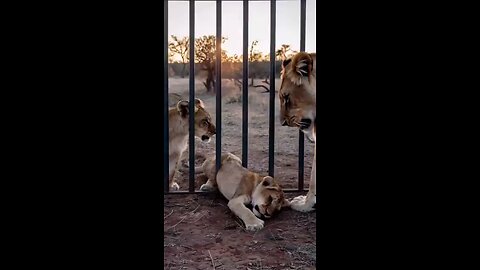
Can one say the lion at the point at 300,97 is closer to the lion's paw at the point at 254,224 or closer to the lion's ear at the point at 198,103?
the lion's paw at the point at 254,224

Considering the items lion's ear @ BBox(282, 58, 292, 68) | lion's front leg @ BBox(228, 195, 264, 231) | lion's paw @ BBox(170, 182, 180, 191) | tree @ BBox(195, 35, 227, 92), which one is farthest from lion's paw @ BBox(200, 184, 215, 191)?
lion's ear @ BBox(282, 58, 292, 68)

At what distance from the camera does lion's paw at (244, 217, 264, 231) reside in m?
2.36

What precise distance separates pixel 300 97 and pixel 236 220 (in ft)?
2.47

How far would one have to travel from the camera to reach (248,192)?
2.62 meters

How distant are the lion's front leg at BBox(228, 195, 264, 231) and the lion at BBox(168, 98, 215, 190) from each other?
528 millimetres

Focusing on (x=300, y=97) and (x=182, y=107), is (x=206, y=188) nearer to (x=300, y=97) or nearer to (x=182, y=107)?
(x=182, y=107)

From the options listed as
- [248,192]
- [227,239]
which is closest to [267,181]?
[248,192]

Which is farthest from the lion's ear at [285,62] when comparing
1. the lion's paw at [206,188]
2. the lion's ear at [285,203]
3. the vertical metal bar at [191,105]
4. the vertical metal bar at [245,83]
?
the lion's paw at [206,188]

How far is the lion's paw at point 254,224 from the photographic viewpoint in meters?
2.36

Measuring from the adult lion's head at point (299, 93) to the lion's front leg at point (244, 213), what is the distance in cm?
51
